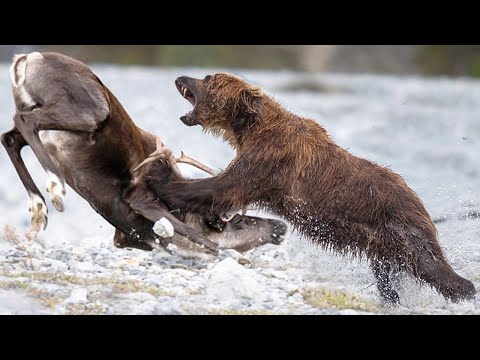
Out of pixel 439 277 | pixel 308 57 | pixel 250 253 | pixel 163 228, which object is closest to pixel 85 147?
pixel 163 228

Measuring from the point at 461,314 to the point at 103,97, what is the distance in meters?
3.08

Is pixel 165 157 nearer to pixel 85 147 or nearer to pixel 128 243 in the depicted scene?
pixel 85 147

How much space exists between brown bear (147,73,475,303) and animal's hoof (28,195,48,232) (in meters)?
0.85

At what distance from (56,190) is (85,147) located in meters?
0.53

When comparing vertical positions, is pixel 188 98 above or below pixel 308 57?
below

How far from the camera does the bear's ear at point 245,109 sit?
7.41 m

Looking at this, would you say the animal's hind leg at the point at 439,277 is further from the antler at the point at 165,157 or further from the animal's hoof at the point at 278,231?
the antler at the point at 165,157

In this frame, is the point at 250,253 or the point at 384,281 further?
the point at 250,253

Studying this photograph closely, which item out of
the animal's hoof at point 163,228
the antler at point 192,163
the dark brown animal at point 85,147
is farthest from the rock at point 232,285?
the antler at point 192,163

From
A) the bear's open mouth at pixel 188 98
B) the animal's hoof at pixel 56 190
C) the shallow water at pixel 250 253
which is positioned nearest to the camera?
the animal's hoof at pixel 56 190

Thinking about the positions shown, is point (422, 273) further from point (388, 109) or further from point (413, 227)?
point (388, 109)

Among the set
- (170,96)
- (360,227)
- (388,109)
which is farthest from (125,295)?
(388,109)

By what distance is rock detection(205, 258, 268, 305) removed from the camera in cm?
695

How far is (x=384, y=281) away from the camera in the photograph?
7324 mm
